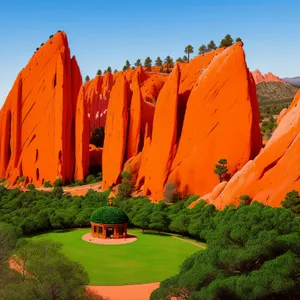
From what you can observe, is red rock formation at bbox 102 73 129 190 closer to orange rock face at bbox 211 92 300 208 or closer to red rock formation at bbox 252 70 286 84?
orange rock face at bbox 211 92 300 208

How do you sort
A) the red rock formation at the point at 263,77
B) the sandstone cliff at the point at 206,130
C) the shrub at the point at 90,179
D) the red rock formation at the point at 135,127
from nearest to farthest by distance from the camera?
the sandstone cliff at the point at 206,130 < the red rock formation at the point at 135,127 < the shrub at the point at 90,179 < the red rock formation at the point at 263,77

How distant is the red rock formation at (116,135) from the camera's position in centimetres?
5500

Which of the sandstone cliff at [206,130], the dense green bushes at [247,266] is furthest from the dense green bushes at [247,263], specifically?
the sandstone cliff at [206,130]

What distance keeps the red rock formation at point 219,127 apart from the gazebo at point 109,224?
9.55 m

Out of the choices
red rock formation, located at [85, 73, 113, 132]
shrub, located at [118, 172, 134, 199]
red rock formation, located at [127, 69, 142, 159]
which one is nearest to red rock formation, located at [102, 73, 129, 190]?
red rock formation, located at [127, 69, 142, 159]

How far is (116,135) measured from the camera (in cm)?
5584

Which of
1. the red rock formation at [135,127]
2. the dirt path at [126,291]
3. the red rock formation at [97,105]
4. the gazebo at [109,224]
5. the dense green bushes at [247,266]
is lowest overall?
the dirt path at [126,291]

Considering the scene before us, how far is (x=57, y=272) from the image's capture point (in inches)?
794

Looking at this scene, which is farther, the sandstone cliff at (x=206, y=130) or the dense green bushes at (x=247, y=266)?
the sandstone cliff at (x=206, y=130)

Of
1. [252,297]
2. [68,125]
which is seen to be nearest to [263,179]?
[252,297]

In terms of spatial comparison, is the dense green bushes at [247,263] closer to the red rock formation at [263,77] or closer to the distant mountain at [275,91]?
the distant mountain at [275,91]

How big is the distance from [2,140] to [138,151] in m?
22.1

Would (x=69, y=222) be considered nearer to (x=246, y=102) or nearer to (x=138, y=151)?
(x=138, y=151)

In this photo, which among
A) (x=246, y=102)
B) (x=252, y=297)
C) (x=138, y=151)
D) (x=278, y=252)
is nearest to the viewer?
(x=252, y=297)
